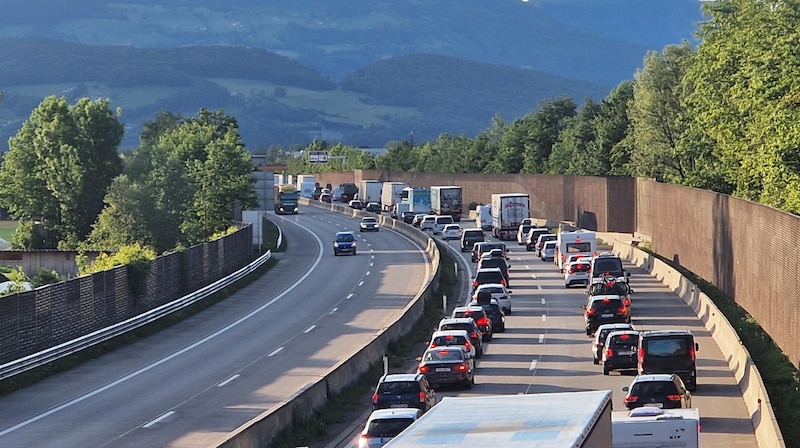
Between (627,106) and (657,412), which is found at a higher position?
(627,106)

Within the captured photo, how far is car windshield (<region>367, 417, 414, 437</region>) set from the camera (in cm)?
2414

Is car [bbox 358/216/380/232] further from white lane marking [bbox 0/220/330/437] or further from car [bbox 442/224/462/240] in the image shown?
white lane marking [bbox 0/220/330/437]

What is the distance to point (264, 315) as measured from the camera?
58094mm

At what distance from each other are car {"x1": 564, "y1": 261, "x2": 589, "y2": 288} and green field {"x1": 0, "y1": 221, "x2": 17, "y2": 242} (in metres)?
75.9

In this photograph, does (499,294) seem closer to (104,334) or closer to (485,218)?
(104,334)

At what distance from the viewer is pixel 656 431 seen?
20125mm

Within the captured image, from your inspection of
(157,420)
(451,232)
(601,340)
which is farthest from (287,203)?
(157,420)

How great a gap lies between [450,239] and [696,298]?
50483 mm

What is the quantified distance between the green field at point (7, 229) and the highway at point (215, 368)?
62506 millimetres

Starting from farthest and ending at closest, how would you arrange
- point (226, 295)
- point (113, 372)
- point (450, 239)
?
1. point (450, 239)
2. point (226, 295)
3. point (113, 372)

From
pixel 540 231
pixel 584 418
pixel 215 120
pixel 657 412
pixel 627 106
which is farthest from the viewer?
pixel 215 120

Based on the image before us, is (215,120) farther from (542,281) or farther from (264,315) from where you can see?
(264,315)

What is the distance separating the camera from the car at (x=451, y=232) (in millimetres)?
104438

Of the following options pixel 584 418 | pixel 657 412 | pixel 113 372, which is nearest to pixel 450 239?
pixel 113 372
